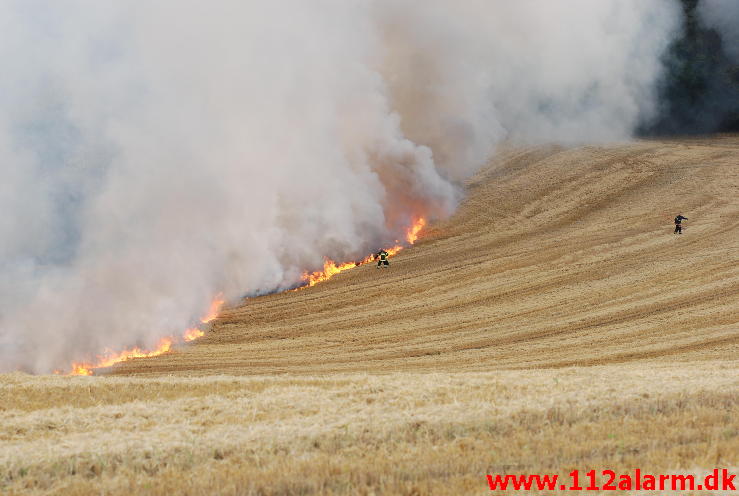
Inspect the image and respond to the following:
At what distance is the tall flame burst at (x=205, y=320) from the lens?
22.6 meters

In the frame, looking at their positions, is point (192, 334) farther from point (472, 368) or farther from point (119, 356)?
point (472, 368)

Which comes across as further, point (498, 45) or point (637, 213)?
point (498, 45)

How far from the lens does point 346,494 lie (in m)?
7.48

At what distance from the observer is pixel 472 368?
18438mm

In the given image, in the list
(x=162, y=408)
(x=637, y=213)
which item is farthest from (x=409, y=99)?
(x=162, y=408)

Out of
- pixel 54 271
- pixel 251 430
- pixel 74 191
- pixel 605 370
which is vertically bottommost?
pixel 251 430

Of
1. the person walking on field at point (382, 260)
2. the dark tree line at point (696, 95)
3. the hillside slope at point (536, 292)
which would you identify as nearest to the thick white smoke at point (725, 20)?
the dark tree line at point (696, 95)

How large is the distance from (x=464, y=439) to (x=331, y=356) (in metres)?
12.4

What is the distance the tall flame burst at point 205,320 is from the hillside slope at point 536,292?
21.3 inches

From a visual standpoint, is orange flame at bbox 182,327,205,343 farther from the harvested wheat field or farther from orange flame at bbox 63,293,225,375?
the harvested wheat field

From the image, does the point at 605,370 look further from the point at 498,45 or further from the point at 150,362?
the point at 498,45

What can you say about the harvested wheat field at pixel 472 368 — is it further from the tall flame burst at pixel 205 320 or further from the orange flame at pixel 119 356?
the orange flame at pixel 119 356

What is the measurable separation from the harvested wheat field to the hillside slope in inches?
4.2

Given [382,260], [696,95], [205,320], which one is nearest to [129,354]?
[205,320]
